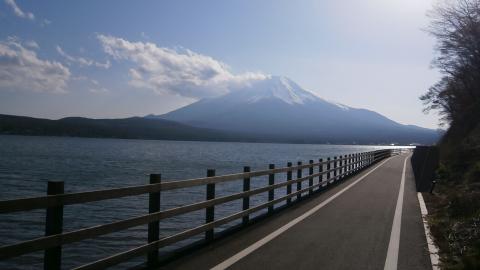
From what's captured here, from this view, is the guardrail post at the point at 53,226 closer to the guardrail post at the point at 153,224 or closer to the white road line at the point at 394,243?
the guardrail post at the point at 153,224

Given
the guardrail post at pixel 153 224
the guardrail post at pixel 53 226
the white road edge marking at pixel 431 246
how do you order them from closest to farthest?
the guardrail post at pixel 53 226 → the guardrail post at pixel 153 224 → the white road edge marking at pixel 431 246

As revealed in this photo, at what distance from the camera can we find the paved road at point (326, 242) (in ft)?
25.8

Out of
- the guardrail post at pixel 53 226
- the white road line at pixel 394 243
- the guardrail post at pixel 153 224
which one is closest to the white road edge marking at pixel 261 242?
the guardrail post at pixel 153 224

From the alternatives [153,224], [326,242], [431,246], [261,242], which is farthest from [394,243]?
[153,224]

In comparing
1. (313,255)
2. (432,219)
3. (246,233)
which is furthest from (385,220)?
(313,255)

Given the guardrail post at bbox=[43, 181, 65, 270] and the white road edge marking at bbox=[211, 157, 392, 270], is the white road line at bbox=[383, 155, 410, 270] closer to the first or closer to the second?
the white road edge marking at bbox=[211, 157, 392, 270]

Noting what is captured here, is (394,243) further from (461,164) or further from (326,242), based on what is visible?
(461,164)

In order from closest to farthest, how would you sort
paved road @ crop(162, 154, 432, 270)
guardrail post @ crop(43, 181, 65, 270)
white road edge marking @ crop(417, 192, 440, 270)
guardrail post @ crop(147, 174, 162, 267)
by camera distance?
guardrail post @ crop(43, 181, 65, 270) < guardrail post @ crop(147, 174, 162, 267) < paved road @ crop(162, 154, 432, 270) < white road edge marking @ crop(417, 192, 440, 270)

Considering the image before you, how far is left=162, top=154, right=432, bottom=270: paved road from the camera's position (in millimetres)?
7855

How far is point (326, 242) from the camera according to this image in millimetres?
9523

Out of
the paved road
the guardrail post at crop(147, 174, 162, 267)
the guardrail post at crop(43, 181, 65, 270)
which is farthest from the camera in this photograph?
the paved road

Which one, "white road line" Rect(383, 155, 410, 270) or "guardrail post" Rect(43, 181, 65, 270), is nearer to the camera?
"guardrail post" Rect(43, 181, 65, 270)

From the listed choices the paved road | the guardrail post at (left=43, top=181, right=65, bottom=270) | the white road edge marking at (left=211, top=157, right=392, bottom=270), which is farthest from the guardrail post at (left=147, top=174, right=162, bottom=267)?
the guardrail post at (left=43, top=181, right=65, bottom=270)

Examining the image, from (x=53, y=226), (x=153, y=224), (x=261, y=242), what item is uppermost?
(x=53, y=226)
